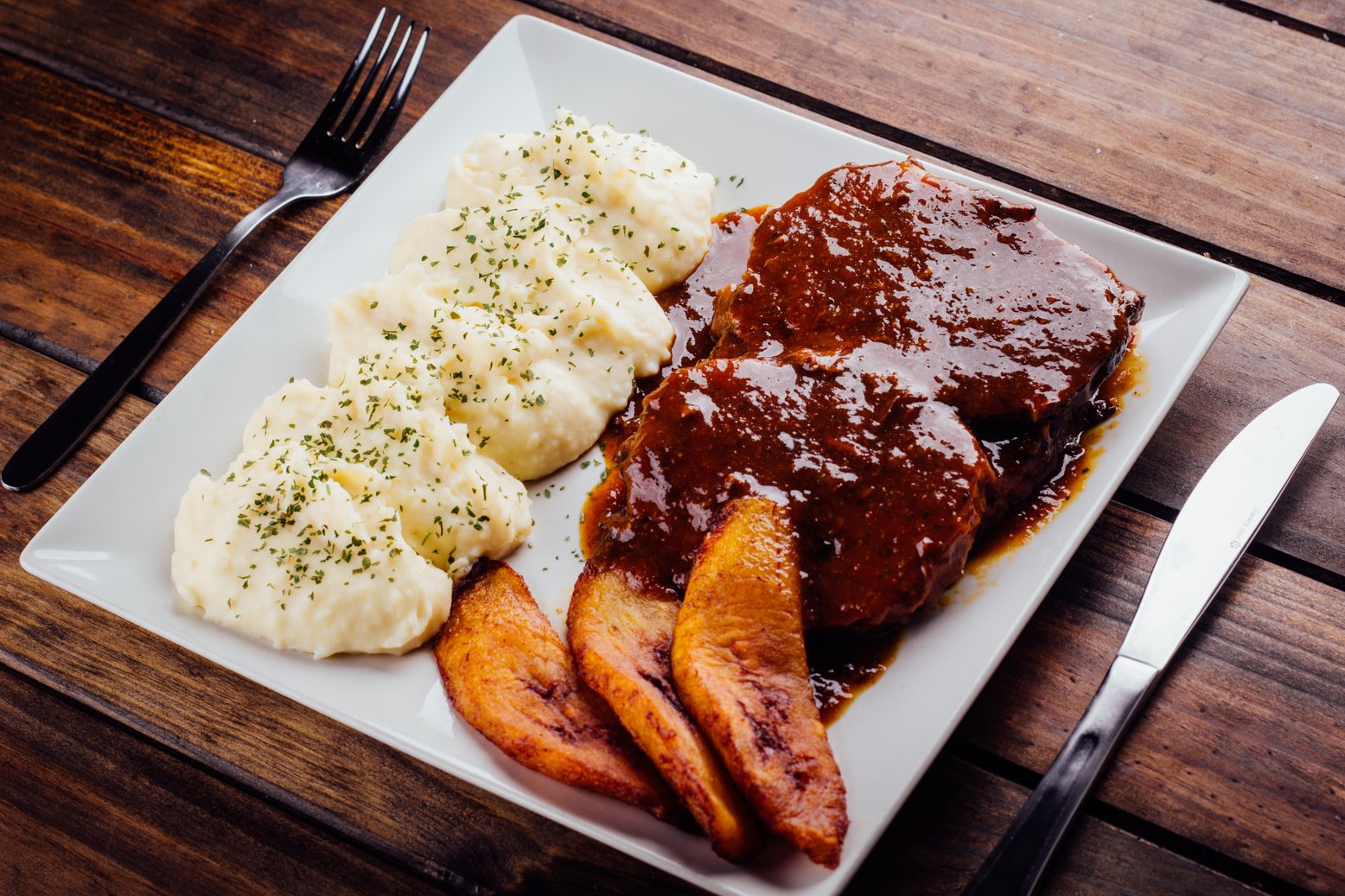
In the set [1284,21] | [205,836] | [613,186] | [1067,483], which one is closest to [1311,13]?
[1284,21]

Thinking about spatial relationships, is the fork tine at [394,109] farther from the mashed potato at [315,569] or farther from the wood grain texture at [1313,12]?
the wood grain texture at [1313,12]

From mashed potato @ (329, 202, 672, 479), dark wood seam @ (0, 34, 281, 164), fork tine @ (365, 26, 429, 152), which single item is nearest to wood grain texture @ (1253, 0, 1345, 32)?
mashed potato @ (329, 202, 672, 479)

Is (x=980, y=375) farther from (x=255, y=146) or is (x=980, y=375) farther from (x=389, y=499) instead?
(x=255, y=146)

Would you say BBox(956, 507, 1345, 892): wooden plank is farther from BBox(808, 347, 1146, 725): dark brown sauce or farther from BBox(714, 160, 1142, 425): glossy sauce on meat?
BBox(714, 160, 1142, 425): glossy sauce on meat

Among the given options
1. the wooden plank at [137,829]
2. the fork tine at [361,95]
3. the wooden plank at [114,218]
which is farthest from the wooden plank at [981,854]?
the fork tine at [361,95]

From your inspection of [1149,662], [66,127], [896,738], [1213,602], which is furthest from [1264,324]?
[66,127]

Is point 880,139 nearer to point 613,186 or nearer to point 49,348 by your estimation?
point 613,186
